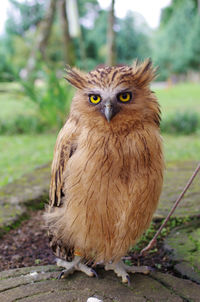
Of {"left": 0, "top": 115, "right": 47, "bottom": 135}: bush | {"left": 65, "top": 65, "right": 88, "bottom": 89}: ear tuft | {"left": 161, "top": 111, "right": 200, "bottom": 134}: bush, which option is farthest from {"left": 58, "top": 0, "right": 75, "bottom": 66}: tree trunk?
{"left": 65, "top": 65, "right": 88, "bottom": 89}: ear tuft

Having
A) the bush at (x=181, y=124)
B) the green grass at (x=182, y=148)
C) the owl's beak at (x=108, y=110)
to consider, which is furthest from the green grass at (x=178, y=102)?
the owl's beak at (x=108, y=110)

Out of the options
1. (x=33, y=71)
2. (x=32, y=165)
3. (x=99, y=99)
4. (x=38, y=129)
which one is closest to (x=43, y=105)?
(x=38, y=129)

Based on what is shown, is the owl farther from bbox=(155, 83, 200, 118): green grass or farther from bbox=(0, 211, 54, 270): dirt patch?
bbox=(155, 83, 200, 118): green grass

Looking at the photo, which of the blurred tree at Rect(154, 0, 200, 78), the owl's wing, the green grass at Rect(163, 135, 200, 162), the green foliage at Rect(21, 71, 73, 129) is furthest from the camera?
the blurred tree at Rect(154, 0, 200, 78)

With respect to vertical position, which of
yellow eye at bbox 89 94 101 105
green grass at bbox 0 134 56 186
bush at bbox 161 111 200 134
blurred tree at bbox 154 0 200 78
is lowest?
green grass at bbox 0 134 56 186

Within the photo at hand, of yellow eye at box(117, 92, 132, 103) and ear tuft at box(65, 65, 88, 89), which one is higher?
ear tuft at box(65, 65, 88, 89)

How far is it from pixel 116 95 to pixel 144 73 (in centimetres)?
30

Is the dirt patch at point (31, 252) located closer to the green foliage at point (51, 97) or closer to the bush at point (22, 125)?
the green foliage at point (51, 97)

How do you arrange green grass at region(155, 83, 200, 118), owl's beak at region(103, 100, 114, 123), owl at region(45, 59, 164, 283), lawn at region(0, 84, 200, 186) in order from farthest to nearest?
green grass at region(155, 83, 200, 118) → lawn at region(0, 84, 200, 186) → owl at region(45, 59, 164, 283) → owl's beak at region(103, 100, 114, 123)

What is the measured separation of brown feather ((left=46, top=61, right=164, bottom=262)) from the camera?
7.01 ft

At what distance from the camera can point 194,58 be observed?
97.5 ft

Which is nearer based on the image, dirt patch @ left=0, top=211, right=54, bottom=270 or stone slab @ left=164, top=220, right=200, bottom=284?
stone slab @ left=164, top=220, right=200, bottom=284

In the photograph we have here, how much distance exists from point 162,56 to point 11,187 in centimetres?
3006

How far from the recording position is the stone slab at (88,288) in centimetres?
208
